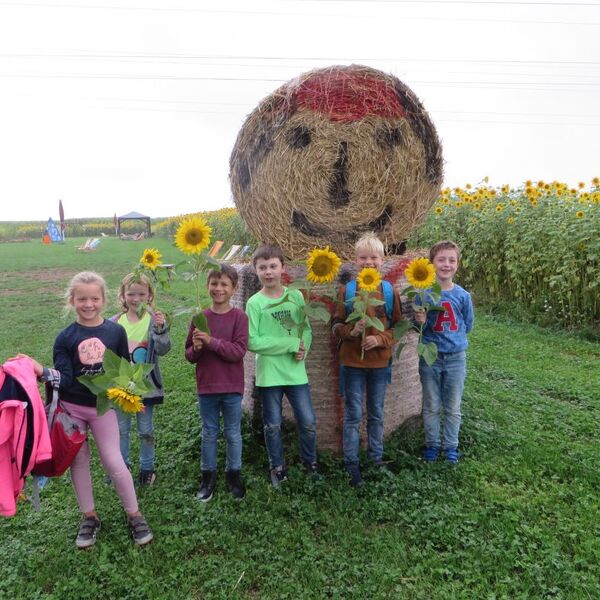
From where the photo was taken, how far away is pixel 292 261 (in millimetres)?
4125

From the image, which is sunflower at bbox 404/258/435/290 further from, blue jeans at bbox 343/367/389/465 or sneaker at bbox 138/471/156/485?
sneaker at bbox 138/471/156/485

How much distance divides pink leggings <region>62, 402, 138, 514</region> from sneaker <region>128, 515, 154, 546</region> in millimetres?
60

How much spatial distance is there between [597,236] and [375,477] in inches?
205

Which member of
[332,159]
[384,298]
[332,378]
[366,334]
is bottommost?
[332,378]

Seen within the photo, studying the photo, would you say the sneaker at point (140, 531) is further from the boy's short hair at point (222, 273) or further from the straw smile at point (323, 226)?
the straw smile at point (323, 226)

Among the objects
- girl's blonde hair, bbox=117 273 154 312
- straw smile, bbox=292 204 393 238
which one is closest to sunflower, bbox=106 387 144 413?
girl's blonde hair, bbox=117 273 154 312

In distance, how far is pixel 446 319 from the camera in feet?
12.6

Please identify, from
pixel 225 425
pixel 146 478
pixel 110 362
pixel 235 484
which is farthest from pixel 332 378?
pixel 110 362

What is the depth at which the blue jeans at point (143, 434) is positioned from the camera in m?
3.70

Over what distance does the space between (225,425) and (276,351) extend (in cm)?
57

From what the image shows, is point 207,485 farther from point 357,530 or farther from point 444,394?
point 444,394

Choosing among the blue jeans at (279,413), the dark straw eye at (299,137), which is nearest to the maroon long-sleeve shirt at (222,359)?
the blue jeans at (279,413)

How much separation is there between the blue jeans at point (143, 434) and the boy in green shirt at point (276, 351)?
2.59 feet

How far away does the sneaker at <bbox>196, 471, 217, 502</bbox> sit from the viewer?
353 centimetres
